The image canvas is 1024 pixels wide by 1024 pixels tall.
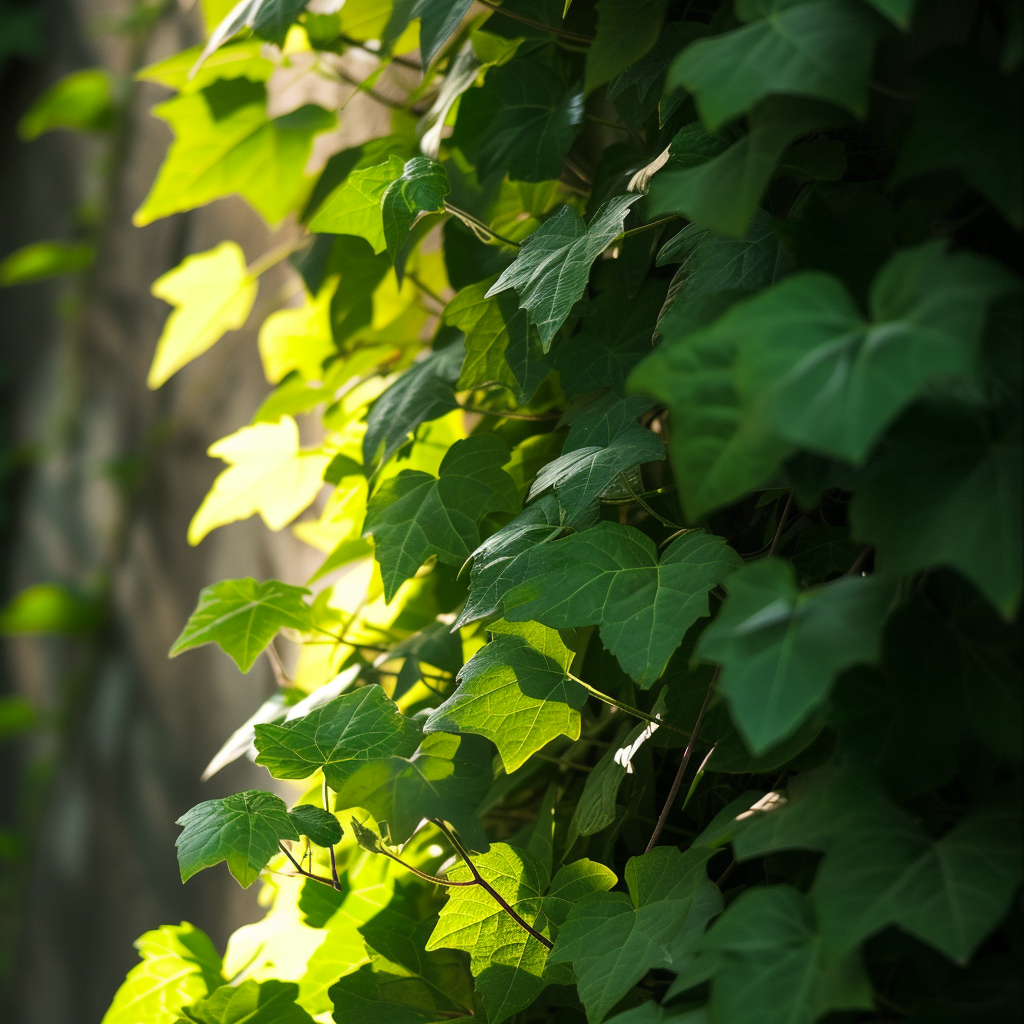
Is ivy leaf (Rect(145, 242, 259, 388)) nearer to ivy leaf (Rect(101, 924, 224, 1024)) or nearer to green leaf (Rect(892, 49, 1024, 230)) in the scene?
ivy leaf (Rect(101, 924, 224, 1024))

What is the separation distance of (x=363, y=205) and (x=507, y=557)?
0.96 ft

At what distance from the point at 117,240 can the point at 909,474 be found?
1.95 meters

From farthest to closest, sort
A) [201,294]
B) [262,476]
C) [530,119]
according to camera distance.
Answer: [201,294]
[262,476]
[530,119]

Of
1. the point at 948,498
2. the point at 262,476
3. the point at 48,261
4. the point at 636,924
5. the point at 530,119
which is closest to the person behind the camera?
the point at 948,498

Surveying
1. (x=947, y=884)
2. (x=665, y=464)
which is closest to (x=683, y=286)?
(x=665, y=464)

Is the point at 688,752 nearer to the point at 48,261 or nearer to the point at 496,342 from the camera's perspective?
the point at 496,342

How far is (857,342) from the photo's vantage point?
36 centimetres

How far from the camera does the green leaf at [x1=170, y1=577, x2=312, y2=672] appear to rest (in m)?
0.76

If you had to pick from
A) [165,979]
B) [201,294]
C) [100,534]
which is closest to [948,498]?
[165,979]

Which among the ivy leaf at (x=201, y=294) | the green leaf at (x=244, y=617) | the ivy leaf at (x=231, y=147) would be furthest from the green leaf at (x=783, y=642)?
the ivy leaf at (x=201, y=294)

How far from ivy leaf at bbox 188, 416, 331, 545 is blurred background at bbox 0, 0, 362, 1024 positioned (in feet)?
0.85

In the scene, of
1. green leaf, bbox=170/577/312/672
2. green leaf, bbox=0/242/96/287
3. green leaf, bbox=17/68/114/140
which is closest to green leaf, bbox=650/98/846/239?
green leaf, bbox=170/577/312/672

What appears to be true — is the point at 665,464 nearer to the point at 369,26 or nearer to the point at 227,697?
the point at 369,26

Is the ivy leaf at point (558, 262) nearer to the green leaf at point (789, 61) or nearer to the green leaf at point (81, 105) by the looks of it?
the green leaf at point (789, 61)
